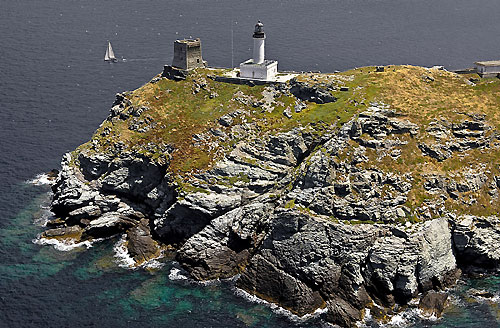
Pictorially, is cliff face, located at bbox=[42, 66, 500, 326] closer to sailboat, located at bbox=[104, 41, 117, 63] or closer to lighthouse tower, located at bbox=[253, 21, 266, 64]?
lighthouse tower, located at bbox=[253, 21, 266, 64]

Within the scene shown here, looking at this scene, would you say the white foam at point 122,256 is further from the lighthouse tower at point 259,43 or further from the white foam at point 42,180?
the lighthouse tower at point 259,43

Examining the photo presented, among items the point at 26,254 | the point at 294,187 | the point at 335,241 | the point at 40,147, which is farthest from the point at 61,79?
the point at 335,241

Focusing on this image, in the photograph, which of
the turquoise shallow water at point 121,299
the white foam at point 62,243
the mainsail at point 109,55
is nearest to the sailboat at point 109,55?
the mainsail at point 109,55

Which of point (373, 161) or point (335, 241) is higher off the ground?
point (373, 161)

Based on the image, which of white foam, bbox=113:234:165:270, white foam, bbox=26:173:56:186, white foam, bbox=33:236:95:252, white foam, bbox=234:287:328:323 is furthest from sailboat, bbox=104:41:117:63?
white foam, bbox=234:287:328:323

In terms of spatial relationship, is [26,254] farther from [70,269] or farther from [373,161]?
[373,161]

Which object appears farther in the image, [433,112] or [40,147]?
[40,147]

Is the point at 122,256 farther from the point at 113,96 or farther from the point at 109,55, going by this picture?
the point at 109,55
